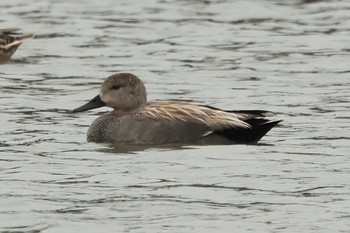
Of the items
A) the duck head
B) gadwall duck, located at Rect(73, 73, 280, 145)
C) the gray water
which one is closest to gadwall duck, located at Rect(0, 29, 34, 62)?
the gray water

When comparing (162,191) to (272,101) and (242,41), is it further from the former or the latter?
(242,41)

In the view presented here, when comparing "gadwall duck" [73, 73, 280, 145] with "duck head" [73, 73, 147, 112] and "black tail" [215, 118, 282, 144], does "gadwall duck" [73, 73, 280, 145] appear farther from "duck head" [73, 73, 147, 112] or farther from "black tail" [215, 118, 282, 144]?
"duck head" [73, 73, 147, 112]

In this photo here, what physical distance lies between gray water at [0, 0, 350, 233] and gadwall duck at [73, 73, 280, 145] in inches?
5.9

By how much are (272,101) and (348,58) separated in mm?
3412

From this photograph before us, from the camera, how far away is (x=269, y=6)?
961 inches

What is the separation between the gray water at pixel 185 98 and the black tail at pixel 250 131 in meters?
0.11

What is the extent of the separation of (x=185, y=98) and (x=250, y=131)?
127 inches

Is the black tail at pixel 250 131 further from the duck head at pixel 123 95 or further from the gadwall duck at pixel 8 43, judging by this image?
the gadwall duck at pixel 8 43

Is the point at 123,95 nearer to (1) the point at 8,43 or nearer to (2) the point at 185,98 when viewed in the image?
(2) the point at 185,98

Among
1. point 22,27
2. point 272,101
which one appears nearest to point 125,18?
point 22,27

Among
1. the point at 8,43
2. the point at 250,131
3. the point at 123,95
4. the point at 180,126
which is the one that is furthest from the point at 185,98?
the point at 8,43

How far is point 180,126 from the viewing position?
47.1 ft

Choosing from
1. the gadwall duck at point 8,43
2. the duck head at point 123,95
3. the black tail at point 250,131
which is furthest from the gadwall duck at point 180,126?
the gadwall duck at point 8,43

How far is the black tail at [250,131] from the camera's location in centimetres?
1423
